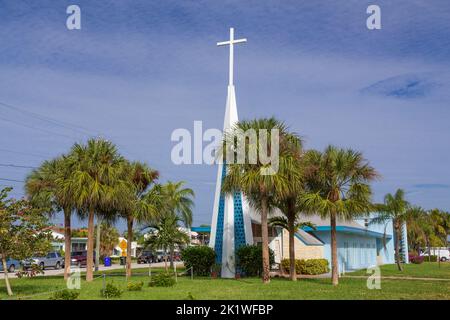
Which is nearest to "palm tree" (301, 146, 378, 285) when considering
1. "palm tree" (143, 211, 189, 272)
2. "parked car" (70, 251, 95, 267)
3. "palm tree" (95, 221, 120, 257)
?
"palm tree" (143, 211, 189, 272)

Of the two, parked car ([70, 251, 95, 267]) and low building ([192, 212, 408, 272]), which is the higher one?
low building ([192, 212, 408, 272])

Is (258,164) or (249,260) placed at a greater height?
(258,164)

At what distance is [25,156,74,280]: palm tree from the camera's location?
29672 millimetres

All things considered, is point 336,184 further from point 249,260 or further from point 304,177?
point 249,260

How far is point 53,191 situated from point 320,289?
1689cm

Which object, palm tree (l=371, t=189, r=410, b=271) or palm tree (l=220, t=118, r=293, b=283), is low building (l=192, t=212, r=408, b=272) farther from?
palm tree (l=220, t=118, r=293, b=283)

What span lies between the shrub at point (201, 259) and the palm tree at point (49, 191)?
7.34 meters

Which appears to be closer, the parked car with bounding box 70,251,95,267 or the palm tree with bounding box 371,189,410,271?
the palm tree with bounding box 371,189,410,271

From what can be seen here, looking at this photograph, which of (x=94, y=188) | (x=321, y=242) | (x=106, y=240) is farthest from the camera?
(x=106, y=240)

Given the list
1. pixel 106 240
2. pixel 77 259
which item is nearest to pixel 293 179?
pixel 77 259

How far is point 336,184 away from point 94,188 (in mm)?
12125

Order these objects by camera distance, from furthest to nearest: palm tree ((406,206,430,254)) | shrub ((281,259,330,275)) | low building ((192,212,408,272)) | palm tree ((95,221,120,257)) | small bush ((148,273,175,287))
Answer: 1. palm tree ((95,221,120,257))
2. palm tree ((406,206,430,254))
3. low building ((192,212,408,272))
4. shrub ((281,259,330,275))
5. small bush ((148,273,175,287))

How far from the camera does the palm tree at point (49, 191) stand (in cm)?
2967

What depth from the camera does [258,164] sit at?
2420 cm
